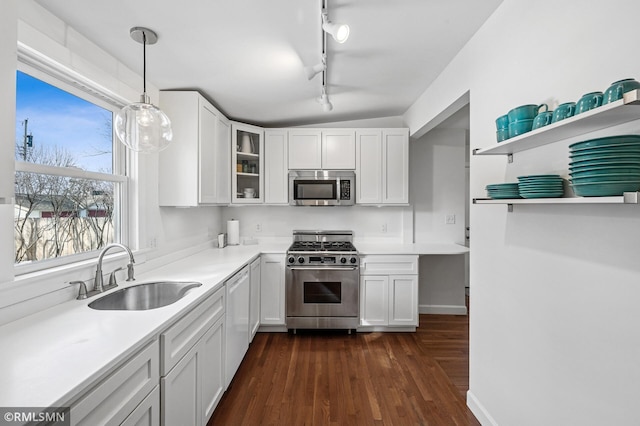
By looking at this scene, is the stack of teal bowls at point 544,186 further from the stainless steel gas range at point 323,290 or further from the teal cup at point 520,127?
the stainless steel gas range at point 323,290

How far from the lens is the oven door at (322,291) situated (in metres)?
3.17

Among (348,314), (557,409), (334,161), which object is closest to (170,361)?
(557,409)

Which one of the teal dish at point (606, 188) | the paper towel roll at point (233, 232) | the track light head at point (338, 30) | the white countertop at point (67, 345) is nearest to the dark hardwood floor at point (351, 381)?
the white countertop at point (67, 345)

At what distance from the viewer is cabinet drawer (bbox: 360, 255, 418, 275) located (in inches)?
126

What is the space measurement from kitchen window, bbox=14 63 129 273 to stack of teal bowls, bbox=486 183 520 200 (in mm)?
2328

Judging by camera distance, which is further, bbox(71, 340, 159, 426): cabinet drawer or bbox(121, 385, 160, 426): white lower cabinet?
bbox(121, 385, 160, 426): white lower cabinet

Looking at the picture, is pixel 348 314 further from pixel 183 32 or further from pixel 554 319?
pixel 183 32

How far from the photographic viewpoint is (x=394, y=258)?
3.22m

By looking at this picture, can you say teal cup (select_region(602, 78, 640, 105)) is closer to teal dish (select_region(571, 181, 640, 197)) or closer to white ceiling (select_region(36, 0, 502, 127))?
teal dish (select_region(571, 181, 640, 197))

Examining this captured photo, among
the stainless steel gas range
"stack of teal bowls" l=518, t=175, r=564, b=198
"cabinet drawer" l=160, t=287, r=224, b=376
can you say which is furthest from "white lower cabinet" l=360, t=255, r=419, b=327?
"stack of teal bowls" l=518, t=175, r=564, b=198

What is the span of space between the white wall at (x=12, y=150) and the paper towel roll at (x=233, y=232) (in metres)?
0.92

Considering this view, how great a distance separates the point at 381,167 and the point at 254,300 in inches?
83.3

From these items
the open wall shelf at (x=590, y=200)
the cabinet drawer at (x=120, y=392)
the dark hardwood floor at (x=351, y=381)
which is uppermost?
the open wall shelf at (x=590, y=200)

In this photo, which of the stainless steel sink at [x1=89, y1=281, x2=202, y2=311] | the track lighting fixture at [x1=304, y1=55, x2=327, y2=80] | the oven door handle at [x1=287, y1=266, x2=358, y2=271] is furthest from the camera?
the oven door handle at [x1=287, y1=266, x2=358, y2=271]
